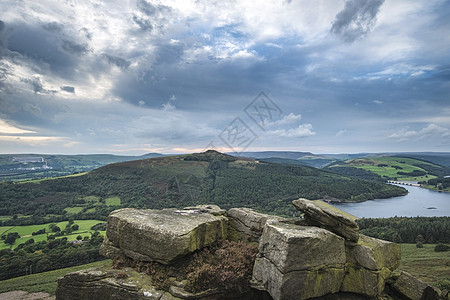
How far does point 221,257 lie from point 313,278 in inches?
169

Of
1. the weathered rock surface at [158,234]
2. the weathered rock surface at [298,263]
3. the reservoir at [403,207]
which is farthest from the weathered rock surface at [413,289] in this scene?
the reservoir at [403,207]

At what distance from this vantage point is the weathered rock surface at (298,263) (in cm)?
945

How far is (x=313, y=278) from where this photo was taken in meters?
9.87

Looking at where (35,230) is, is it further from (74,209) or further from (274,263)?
(274,263)

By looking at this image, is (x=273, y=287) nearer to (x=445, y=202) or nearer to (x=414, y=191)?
(x=445, y=202)

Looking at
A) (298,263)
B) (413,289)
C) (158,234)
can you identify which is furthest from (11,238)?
(413,289)

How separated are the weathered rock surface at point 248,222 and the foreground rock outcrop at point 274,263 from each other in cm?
208

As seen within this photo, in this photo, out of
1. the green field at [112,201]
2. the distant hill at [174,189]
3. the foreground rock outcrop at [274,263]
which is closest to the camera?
the foreground rock outcrop at [274,263]

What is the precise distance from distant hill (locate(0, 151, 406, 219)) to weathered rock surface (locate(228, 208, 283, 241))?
9262 cm

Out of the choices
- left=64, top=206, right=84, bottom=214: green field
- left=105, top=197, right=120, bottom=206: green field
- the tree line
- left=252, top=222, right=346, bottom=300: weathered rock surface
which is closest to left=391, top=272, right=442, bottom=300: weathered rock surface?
left=252, top=222, right=346, bottom=300: weathered rock surface

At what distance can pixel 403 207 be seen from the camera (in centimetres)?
13775

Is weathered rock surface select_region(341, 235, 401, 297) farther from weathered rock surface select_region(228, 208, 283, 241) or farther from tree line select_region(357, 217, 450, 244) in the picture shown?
tree line select_region(357, 217, 450, 244)

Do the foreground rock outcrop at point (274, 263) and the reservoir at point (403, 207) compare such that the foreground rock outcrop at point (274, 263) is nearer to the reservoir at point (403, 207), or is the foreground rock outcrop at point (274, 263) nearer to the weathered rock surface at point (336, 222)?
the weathered rock surface at point (336, 222)

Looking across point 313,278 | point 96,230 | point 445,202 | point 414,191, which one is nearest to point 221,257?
point 313,278
